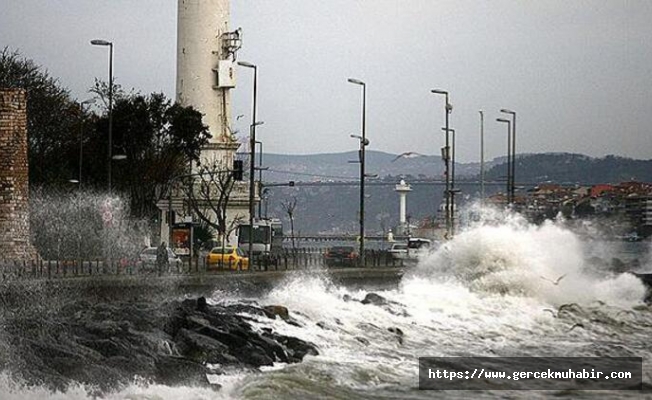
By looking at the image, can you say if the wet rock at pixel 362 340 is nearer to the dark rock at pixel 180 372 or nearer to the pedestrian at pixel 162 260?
the dark rock at pixel 180 372

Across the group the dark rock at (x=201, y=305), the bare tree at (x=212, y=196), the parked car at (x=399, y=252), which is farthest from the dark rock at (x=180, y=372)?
the bare tree at (x=212, y=196)

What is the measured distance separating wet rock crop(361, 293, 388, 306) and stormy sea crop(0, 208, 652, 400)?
0.12 m

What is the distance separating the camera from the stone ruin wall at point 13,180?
34.5 m

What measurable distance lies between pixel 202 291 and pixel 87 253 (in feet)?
45.0

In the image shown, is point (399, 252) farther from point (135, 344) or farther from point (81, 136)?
point (135, 344)

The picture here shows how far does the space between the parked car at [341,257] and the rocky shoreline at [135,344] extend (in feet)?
80.2

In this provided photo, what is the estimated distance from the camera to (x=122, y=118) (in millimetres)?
59656

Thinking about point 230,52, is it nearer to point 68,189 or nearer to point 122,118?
point 122,118

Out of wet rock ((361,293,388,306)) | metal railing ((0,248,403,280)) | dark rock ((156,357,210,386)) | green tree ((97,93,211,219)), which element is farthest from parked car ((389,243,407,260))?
dark rock ((156,357,210,386))

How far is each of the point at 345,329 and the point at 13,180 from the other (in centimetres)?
1164

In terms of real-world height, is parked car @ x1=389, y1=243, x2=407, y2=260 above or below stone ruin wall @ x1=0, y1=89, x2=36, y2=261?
below

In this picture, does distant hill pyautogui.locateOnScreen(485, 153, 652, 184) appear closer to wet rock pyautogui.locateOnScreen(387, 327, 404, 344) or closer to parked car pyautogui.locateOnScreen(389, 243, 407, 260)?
parked car pyautogui.locateOnScreen(389, 243, 407, 260)

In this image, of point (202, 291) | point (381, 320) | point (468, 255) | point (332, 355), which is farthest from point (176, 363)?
point (468, 255)

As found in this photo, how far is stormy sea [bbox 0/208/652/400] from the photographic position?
717 inches
